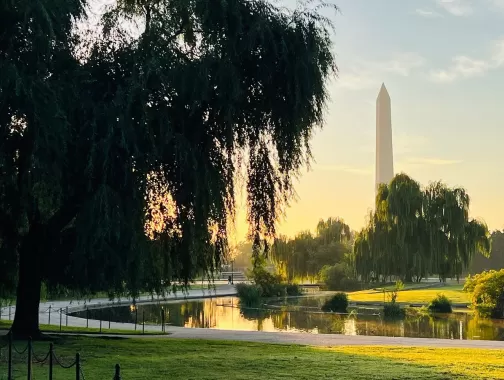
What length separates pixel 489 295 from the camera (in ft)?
118

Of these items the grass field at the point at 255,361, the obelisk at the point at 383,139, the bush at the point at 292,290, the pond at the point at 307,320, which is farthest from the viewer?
the obelisk at the point at 383,139

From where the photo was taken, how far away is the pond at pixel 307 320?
27109 mm

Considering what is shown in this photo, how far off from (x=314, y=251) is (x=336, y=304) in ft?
77.5

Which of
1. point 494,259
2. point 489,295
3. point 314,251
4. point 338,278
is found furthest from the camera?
point 494,259

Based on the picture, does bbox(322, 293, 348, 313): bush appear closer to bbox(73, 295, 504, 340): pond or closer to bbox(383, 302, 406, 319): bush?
bbox(73, 295, 504, 340): pond

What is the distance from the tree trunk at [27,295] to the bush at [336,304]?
72.0 ft

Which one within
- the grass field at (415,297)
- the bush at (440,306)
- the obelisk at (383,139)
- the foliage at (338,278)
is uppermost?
the obelisk at (383,139)

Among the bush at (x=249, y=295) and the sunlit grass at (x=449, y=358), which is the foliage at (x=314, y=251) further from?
the sunlit grass at (x=449, y=358)

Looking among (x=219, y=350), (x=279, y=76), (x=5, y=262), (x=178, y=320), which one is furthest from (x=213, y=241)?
(x=178, y=320)

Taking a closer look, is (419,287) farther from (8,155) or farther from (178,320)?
(8,155)

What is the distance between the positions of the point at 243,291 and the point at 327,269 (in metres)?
14.9

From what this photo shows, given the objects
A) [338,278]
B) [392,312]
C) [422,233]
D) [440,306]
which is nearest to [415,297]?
[422,233]

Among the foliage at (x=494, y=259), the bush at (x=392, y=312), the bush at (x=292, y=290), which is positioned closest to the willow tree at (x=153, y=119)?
the bush at (x=392, y=312)

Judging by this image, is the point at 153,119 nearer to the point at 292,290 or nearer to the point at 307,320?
the point at 307,320
